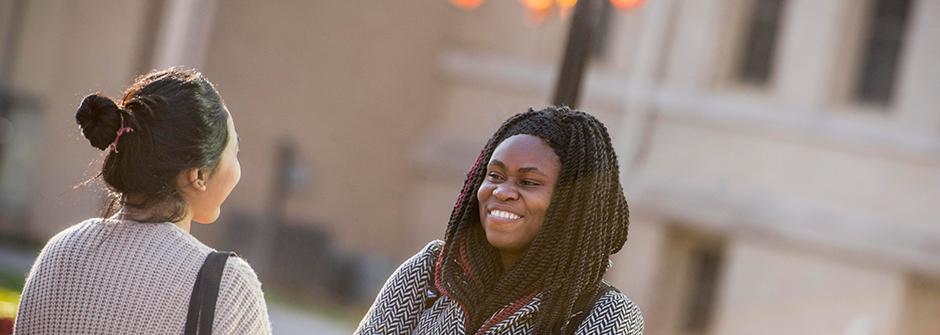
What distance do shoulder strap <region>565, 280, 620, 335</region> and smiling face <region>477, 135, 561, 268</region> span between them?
195 millimetres

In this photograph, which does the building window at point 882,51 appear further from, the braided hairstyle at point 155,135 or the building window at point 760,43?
the braided hairstyle at point 155,135

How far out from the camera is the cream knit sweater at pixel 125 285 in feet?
7.40

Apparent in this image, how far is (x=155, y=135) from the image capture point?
90.0 inches

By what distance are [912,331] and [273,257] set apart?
23.2 ft

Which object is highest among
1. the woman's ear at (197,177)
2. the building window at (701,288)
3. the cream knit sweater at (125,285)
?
the woman's ear at (197,177)

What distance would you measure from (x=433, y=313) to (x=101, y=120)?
0.94 meters

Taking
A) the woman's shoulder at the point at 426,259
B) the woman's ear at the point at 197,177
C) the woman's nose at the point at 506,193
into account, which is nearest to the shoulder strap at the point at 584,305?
the woman's nose at the point at 506,193

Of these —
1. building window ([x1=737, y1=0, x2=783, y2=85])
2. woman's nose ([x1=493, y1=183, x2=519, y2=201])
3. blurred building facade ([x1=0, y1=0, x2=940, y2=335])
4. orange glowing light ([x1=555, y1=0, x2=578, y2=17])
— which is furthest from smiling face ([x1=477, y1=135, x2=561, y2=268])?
building window ([x1=737, y1=0, x2=783, y2=85])

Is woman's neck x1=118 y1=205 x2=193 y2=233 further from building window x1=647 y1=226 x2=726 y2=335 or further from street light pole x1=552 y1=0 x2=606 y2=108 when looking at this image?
building window x1=647 y1=226 x2=726 y2=335

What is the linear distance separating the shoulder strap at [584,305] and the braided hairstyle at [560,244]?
2cm

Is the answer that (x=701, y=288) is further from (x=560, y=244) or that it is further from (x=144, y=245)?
(x=144, y=245)

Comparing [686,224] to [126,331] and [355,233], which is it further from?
[126,331]

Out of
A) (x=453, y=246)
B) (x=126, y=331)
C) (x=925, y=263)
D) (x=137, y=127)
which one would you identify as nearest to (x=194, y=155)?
(x=137, y=127)

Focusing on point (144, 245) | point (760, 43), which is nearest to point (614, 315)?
point (144, 245)
